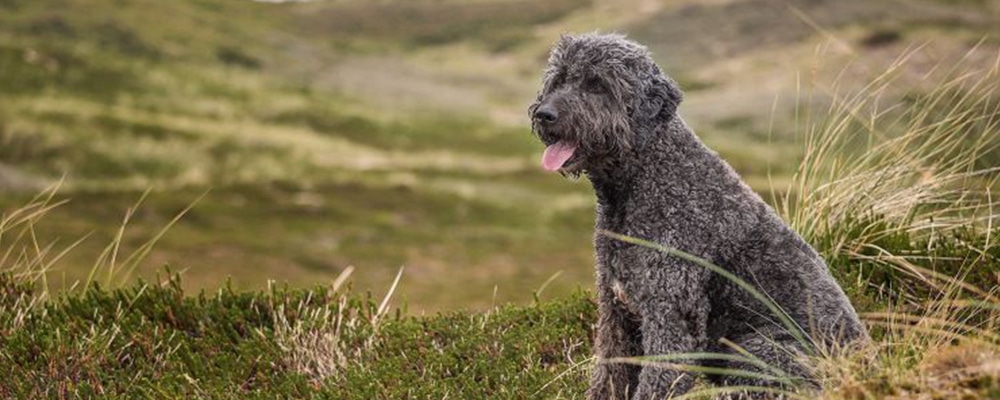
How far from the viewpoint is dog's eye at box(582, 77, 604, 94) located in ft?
18.2

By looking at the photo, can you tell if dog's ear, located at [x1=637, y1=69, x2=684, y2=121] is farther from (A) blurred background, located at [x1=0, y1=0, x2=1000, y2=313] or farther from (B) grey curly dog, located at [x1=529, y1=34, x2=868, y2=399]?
(A) blurred background, located at [x1=0, y1=0, x2=1000, y2=313]

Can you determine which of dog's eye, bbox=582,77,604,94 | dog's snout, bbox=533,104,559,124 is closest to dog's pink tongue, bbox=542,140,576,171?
dog's snout, bbox=533,104,559,124

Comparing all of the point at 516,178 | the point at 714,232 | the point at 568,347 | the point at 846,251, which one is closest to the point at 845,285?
the point at 846,251

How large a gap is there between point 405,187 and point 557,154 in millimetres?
65191

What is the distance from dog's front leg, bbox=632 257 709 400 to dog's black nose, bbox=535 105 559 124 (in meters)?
0.89

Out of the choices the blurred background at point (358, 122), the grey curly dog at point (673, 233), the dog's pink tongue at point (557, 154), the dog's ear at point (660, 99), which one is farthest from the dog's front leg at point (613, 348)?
the blurred background at point (358, 122)

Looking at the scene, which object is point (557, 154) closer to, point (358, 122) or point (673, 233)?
point (673, 233)

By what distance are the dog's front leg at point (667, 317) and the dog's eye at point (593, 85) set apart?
0.90 meters

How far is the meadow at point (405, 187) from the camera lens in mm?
7719

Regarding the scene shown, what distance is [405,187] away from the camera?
70.4 meters

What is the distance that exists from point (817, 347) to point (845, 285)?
10.4ft

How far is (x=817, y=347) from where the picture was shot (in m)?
5.28

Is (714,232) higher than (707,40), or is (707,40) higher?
(714,232)

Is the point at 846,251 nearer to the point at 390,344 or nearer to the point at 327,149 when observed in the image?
the point at 390,344
